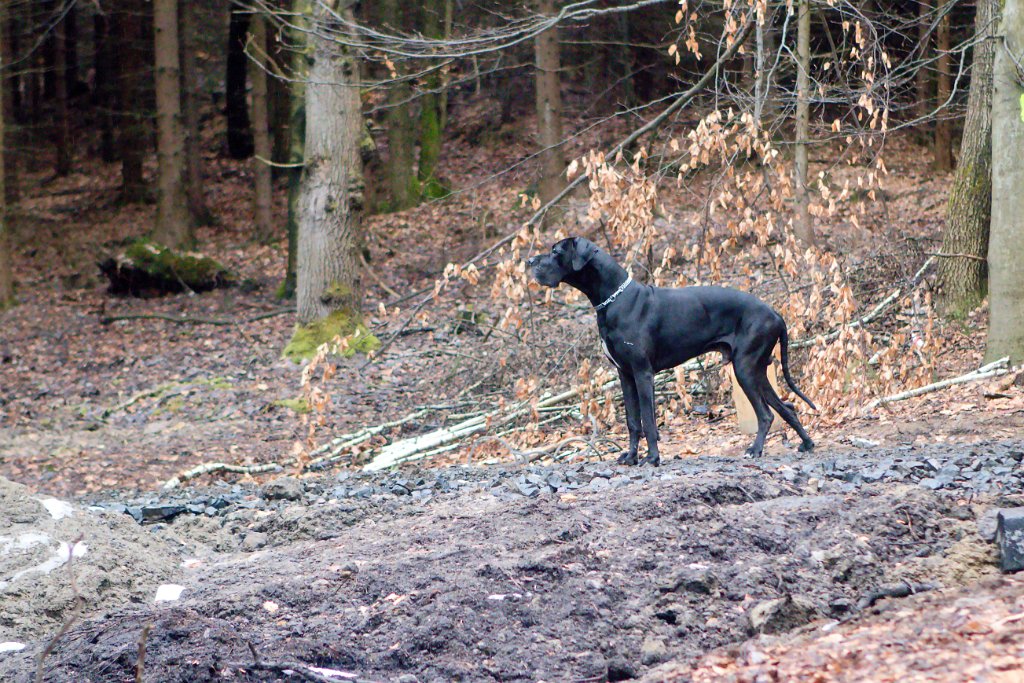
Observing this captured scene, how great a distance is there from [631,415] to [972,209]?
5779 millimetres

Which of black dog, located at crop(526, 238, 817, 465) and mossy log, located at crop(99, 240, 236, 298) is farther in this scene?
mossy log, located at crop(99, 240, 236, 298)

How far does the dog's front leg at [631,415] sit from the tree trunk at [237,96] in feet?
72.0

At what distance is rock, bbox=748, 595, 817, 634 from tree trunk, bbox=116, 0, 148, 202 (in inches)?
952

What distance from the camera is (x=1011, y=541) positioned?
4.48 metres

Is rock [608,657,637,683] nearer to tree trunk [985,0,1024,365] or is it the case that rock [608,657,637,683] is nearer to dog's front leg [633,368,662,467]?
dog's front leg [633,368,662,467]

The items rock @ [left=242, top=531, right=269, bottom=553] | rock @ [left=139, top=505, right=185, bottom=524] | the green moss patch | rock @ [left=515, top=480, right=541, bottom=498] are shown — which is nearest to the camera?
rock @ [left=242, top=531, right=269, bottom=553]

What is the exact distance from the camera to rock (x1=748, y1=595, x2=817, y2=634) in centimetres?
416

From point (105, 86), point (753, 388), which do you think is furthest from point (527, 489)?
point (105, 86)

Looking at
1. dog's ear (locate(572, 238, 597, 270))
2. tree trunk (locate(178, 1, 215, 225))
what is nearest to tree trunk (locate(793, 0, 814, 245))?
dog's ear (locate(572, 238, 597, 270))

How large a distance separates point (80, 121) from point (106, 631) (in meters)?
32.7

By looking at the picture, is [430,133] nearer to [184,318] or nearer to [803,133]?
[184,318]

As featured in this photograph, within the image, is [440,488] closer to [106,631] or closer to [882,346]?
[106,631]

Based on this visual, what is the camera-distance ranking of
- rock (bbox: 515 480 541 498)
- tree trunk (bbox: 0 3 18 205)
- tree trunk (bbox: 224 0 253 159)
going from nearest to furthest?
1. rock (bbox: 515 480 541 498)
2. tree trunk (bbox: 0 3 18 205)
3. tree trunk (bbox: 224 0 253 159)

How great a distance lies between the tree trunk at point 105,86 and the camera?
28.9 metres
